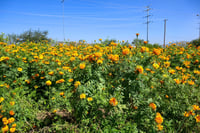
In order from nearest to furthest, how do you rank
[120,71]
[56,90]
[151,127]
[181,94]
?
[151,127], [120,71], [181,94], [56,90]

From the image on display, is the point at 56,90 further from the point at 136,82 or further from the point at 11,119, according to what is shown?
the point at 136,82

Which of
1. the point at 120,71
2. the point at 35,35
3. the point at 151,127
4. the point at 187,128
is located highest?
the point at 35,35

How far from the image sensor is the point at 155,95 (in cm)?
208

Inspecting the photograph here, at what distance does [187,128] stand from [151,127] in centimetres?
70

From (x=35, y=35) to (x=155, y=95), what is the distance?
11.6m

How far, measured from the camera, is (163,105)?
212 cm

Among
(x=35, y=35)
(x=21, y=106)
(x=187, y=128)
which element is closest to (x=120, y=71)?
(x=187, y=128)

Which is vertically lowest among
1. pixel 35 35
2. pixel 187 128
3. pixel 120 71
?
pixel 187 128

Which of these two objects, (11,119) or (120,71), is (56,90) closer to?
(11,119)

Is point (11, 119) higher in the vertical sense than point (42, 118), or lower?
higher

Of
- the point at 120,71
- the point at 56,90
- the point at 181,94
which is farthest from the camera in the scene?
the point at 56,90

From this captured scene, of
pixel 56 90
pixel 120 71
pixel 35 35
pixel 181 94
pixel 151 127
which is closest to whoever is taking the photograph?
pixel 151 127

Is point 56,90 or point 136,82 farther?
point 56,90

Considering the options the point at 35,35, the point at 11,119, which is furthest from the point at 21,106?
the point at 35,35
